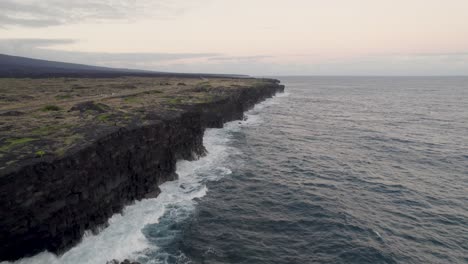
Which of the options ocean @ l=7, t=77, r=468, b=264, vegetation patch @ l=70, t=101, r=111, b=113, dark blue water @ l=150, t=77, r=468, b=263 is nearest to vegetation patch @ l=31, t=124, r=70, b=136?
vegetation patch @ l=70, t=101, r=111, b=113

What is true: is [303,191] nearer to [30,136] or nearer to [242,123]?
Answer: [30,136]

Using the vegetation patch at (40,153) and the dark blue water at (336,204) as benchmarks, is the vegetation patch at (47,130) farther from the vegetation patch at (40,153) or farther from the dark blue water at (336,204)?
the dark blue water at (336,204)

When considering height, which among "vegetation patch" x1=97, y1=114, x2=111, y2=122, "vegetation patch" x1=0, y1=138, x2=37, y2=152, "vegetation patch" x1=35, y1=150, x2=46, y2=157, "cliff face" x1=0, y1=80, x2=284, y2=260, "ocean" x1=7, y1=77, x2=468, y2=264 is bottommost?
"ocean" x1=7, y1=77, x2=468, y2=264

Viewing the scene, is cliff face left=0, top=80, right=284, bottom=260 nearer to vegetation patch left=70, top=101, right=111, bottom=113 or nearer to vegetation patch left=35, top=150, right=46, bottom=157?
vegetation patch left=35, top=150, right=46, bottom=157

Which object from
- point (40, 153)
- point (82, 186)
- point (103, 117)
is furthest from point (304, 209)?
point (103, 117)

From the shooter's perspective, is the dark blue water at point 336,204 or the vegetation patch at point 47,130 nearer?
the dark blue water at point 336,204

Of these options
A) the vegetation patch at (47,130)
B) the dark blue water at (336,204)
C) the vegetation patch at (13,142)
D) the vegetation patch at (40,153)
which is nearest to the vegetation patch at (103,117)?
the vegetation patch at (47,130)
